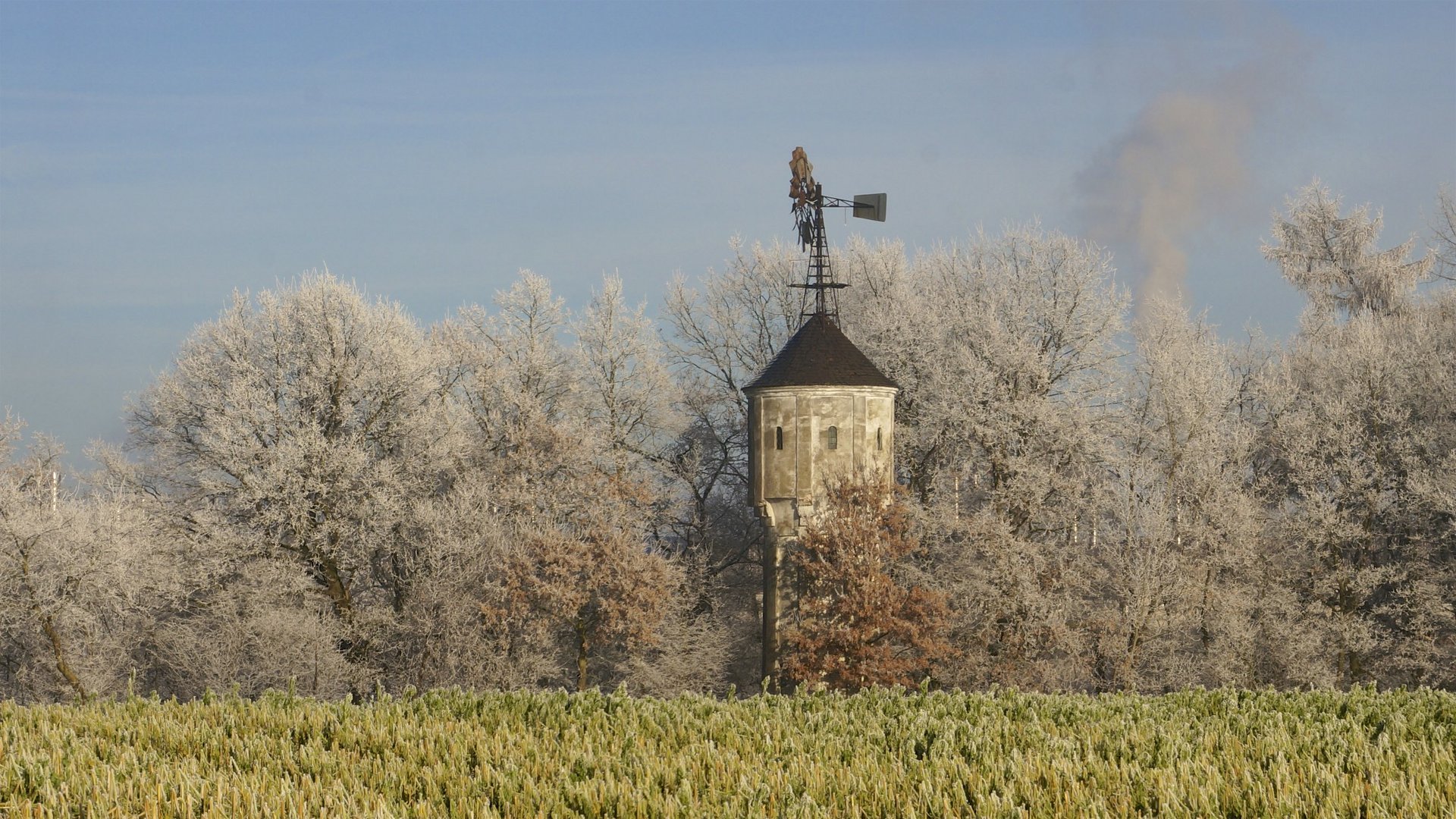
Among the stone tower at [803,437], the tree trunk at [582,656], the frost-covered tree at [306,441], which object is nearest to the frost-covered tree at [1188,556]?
the stone tower at [803,437]

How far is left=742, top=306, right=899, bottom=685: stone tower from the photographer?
140 ft

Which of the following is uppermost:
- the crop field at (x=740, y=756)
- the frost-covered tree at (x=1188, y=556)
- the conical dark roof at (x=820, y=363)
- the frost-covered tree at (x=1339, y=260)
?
the frost-covered tree at (x=1339, y=260)

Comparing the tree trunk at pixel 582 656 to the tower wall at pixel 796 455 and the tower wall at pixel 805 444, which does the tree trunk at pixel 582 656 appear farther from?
the tower wall at pixel 805 444

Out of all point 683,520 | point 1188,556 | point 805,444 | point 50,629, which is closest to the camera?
point 50,629

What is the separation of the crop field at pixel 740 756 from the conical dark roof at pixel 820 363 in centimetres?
2544

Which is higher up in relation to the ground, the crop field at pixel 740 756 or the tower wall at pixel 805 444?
the tower wall at pixel 805 444

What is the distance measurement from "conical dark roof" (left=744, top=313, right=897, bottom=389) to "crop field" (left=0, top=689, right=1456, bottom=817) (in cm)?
2544

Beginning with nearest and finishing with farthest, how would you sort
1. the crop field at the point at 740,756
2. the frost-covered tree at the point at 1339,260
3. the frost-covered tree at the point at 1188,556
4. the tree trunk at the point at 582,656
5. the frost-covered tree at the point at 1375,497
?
the crop field at the point at 740,756, the frost-covered tree at the point at 1188,556, the frost-covered tree at the point at 1375,497, the tree trunk at the point at 582,656, the frost-covered tree at the point at 1339,260

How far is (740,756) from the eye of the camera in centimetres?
1379

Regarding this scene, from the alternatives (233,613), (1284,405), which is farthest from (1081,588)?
(233,613)

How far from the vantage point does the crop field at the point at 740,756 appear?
11.4 metres

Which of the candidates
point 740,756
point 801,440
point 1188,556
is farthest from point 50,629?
point 1188,556

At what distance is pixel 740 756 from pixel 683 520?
38970mm

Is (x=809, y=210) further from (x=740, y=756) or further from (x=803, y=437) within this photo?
(x=740, y=756)
